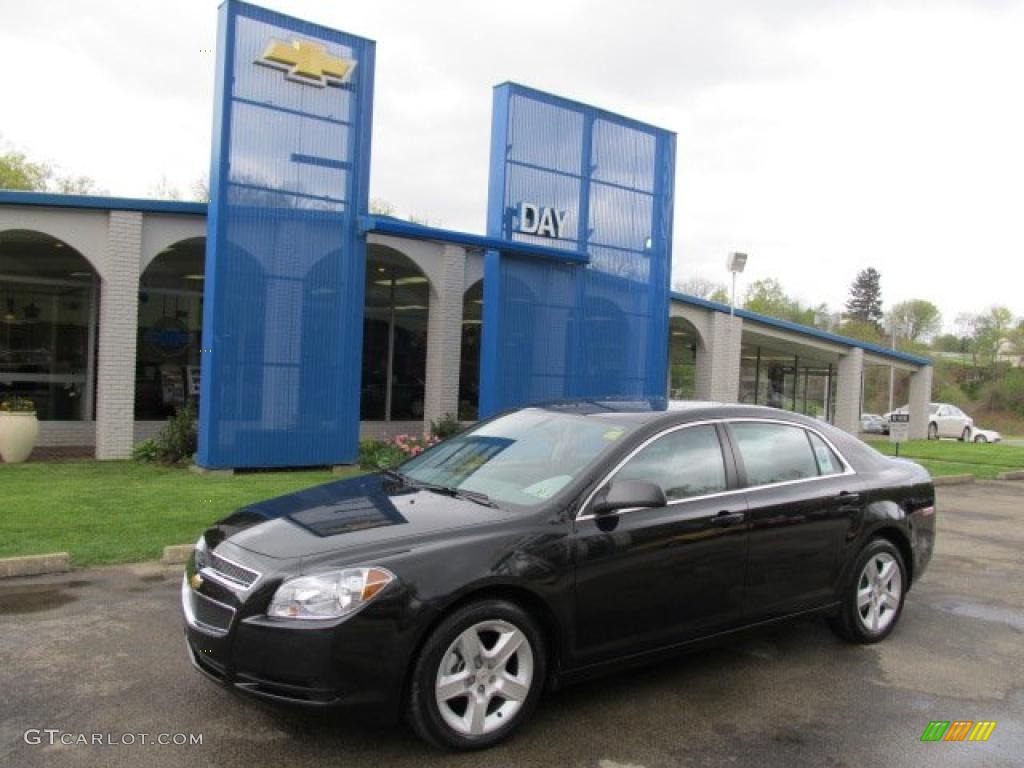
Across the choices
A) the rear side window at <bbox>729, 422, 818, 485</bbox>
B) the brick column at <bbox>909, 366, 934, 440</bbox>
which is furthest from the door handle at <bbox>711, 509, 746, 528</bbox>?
the brick column at <bbox>909, 366, 934, 440</bbox>

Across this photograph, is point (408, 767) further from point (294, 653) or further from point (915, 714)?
point (915, 714)

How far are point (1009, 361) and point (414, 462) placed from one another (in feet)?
271

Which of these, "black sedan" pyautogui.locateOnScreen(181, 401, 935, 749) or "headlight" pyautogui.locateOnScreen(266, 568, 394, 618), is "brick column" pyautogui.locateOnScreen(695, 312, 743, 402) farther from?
"headlight" pyautogui.locateOnScreen(266, 568, 394, 618)

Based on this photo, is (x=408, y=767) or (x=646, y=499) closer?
(x=408, y=767)

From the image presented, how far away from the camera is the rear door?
191 inches

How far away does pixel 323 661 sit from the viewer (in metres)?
3.50

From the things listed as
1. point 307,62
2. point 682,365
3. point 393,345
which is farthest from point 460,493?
point 682,365

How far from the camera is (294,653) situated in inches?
138

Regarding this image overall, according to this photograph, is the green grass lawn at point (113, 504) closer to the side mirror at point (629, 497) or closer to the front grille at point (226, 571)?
the front grille at point (226, 571)

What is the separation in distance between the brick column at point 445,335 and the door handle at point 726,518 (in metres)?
12.9

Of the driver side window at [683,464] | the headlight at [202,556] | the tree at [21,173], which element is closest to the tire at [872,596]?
the driver side window at [683,464]

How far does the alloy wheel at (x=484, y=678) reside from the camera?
3717 millimetres

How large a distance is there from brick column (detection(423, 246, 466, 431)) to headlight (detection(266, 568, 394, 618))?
45.0 feet

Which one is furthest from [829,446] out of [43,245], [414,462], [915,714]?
[43,245]
